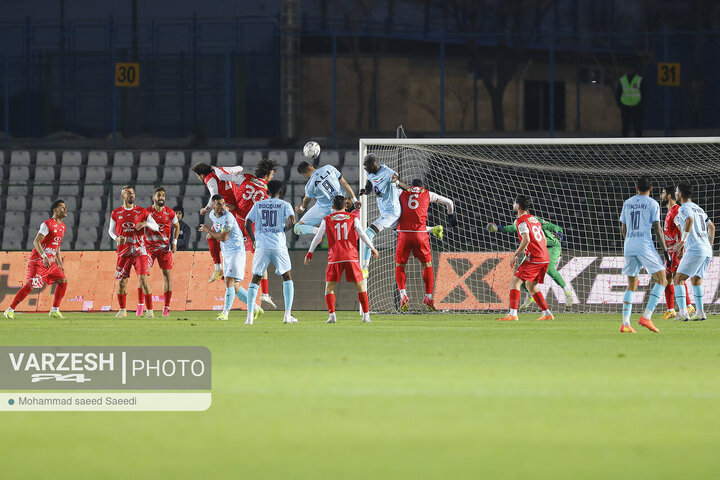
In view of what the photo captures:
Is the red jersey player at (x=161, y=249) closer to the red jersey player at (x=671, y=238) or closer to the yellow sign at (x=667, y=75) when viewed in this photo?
the red jersey player at (x=671, y=238)

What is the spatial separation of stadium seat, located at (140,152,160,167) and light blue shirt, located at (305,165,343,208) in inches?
453

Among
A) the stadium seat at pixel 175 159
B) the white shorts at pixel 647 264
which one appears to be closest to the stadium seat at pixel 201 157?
the stadium seat at pixel 175 159

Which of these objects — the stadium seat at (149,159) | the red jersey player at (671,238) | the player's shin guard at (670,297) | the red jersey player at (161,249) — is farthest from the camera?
the stadium seat at (149,159)

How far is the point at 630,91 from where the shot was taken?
89.9ft

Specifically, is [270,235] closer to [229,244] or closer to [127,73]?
[229,244]

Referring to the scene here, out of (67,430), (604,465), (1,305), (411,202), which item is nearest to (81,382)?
(67,430)

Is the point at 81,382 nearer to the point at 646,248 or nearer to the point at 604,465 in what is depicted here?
the point at 604,465

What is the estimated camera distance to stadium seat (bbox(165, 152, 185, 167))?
91.2 ft

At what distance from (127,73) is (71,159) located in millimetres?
3716

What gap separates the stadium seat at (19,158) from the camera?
93.3 feet

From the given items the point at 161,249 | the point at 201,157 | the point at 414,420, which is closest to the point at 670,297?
the point at 161,249

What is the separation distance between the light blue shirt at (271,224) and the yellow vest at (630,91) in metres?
14.6

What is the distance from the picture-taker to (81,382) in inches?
322

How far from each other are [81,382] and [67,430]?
168 centimetres
